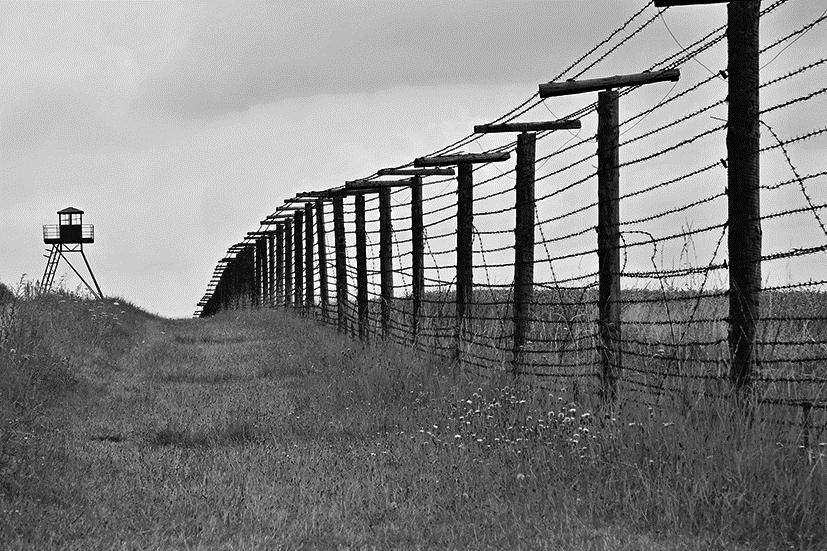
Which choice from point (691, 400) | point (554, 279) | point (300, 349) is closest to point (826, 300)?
point (554, 279)

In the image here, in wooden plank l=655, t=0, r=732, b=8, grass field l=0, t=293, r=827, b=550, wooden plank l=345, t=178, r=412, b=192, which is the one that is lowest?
grass field l=0, t=293, r=827, b=550

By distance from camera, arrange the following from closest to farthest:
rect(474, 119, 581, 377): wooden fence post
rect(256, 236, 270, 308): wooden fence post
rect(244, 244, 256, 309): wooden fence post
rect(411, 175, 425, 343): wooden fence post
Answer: rect(474, 119, 581, 377): wooden fence post < rect(411, 175, 425, 343): wooden fence post < rect(256, 236, 270, 308): wooden fence post < rect(244, 244, 256, 309): wooden fence post

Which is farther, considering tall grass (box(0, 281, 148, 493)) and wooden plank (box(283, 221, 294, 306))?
wooden plank (box(283, 221, 294, 306))

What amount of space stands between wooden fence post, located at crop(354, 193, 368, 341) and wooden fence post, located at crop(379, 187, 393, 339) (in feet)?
2.88

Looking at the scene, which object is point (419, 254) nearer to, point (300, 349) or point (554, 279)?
point (300, 349)

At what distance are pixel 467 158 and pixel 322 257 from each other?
12.2m

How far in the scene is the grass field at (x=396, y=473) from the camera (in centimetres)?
569

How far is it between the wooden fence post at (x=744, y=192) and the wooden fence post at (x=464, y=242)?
19.9 ft

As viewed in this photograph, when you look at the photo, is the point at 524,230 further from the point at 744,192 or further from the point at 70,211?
the point at 70,211

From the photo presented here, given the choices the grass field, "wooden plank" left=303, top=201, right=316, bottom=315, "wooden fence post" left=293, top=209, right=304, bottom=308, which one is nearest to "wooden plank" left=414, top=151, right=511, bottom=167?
the grass field

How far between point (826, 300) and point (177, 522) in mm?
10055

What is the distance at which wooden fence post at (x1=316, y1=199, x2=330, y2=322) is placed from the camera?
25.1m

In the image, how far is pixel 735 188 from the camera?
7004mm

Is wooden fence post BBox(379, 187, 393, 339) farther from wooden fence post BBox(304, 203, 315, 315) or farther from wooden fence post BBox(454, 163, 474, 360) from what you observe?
wooden fence post BBox(304, 203, 315, 315)
